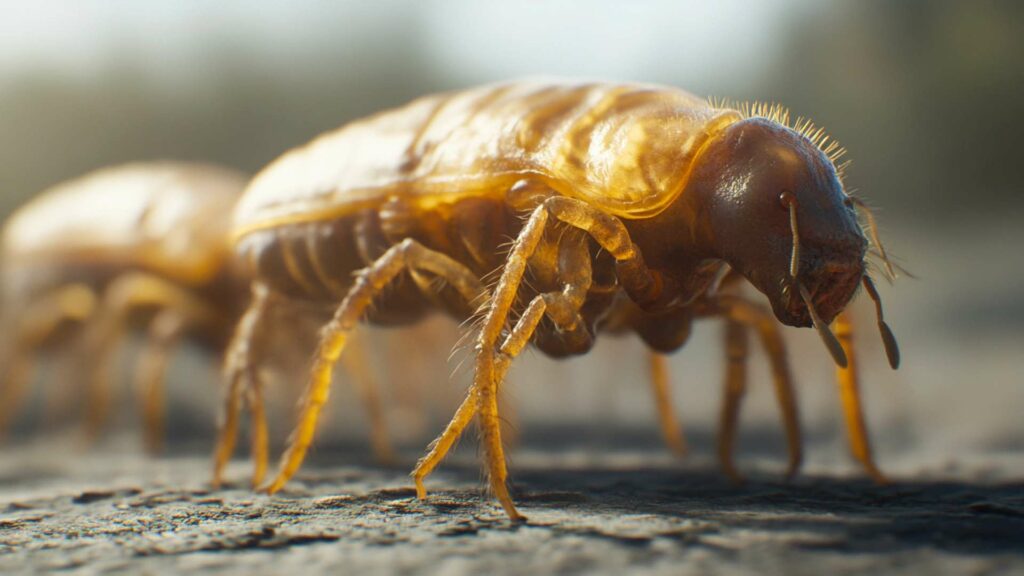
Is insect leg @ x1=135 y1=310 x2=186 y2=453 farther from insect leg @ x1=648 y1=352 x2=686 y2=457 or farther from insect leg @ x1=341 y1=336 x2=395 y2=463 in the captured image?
insect leg @ x1=648 y1=352 x2=686 y2=457

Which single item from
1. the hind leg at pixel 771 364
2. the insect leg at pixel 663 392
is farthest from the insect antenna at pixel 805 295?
the insect leg at pixel 663 392

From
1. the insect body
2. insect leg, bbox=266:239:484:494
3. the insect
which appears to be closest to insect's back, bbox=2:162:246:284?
the insect body

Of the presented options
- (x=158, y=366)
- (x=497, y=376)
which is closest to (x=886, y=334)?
(x=497, y=376)

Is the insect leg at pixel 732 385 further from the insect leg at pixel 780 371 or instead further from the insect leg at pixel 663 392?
the insect leg at pixel 663 392

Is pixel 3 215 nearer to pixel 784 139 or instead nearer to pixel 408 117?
pixel 408 117

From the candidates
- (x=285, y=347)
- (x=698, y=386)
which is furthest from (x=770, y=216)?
(x=698, y=386)
